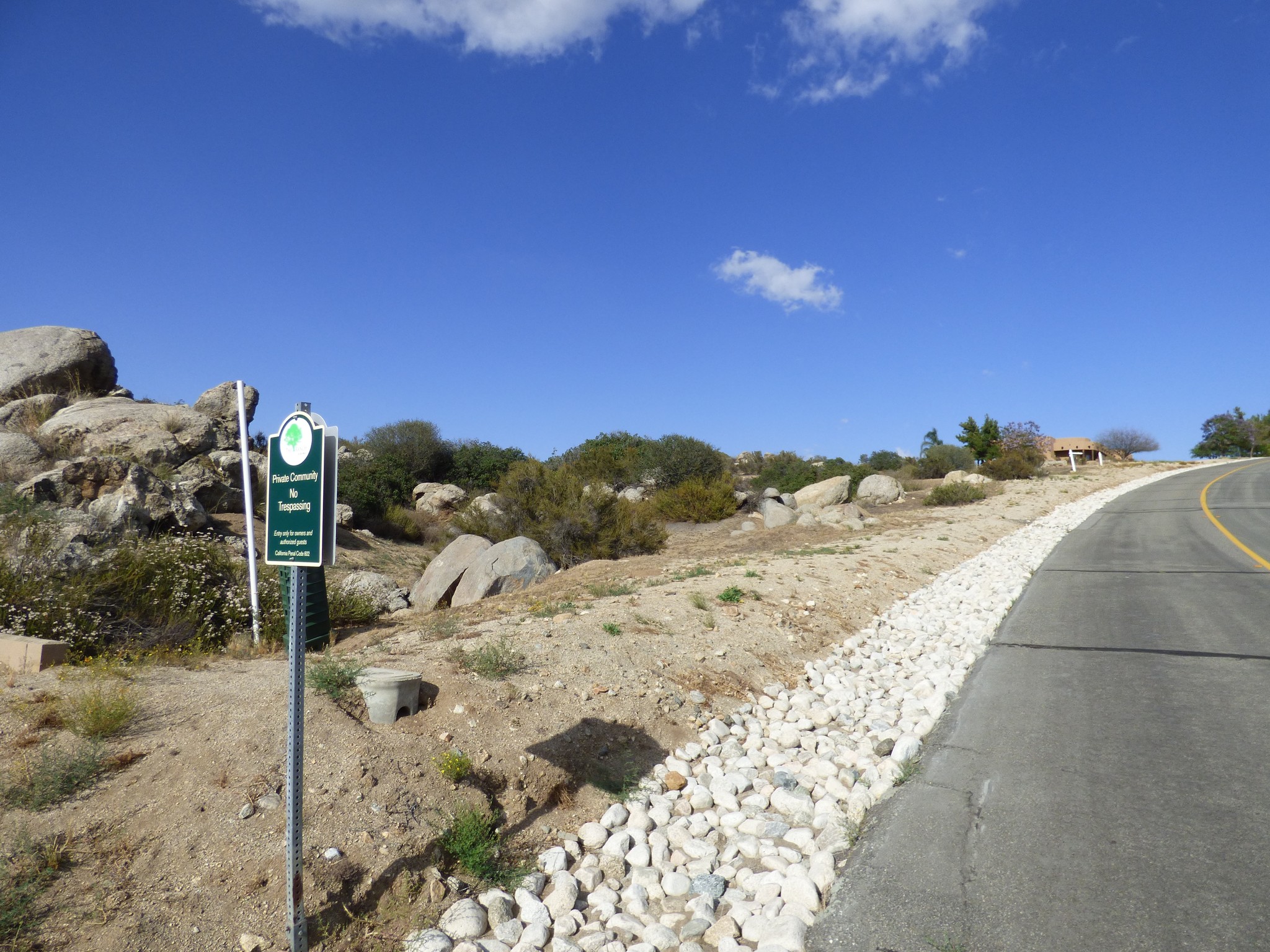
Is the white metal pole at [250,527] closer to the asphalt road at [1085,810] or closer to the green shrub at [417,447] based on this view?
the asphalt road at [1085,810]

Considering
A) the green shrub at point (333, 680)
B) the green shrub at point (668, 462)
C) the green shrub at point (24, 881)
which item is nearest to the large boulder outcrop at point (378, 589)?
the green shrub at point (333, 680)

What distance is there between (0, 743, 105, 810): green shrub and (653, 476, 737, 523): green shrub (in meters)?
22.2

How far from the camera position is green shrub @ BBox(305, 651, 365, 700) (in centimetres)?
487

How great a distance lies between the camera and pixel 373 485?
24.6 metres

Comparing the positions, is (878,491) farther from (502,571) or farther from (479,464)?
(502,571)

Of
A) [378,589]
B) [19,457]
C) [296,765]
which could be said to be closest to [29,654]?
[296,765]

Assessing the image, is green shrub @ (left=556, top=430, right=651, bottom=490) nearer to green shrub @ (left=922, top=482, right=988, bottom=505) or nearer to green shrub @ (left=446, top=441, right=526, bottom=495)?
green shrub @ (left=446, top=441, right=526, bottom=495)

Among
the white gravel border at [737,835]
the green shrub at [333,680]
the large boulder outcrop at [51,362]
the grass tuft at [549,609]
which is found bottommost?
the white gravel border at [737,835]

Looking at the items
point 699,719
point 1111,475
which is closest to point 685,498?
point 699,719

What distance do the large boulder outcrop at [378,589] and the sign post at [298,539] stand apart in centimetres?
939

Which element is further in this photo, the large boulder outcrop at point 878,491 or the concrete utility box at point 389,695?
the large boulder outcrop at point 878,491

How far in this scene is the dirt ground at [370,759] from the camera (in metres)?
3.23

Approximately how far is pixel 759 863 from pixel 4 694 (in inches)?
189

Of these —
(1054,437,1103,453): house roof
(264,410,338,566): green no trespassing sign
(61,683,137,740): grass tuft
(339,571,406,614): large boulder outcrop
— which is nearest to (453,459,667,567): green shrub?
(339,571,406,614): large boulder outcrop
